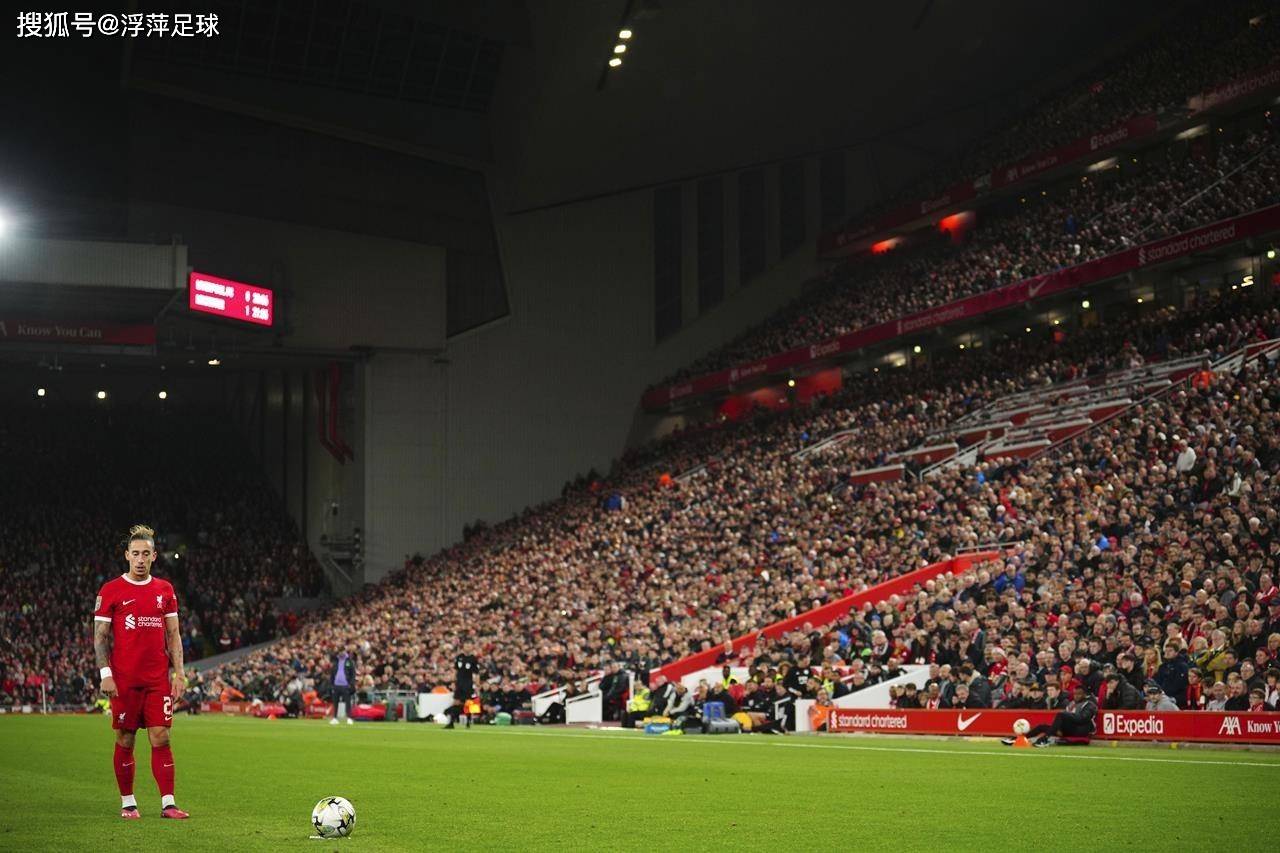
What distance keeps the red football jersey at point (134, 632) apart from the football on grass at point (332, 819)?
2186mm

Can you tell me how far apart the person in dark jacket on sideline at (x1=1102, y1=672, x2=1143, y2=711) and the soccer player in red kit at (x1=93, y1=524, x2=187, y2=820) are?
13708 millimetres

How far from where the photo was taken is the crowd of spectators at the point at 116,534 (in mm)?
51062

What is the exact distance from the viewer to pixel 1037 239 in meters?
47.2

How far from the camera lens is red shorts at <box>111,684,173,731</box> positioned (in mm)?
11102

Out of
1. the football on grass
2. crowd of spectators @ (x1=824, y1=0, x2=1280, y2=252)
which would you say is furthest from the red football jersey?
crowd of spectators @ (x1=824, y1=0, x2=1280, y2=252)

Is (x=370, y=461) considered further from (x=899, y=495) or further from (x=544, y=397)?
(x=899, y=495)

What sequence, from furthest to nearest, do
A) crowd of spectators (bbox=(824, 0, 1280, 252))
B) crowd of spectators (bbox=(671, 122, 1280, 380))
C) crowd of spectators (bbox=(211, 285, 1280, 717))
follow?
crowd of spectators (bbox=(824, 0, 1280, 252)), crowd of spectators (bbox=(671, 122, 1280, 380)), crowd of spectators (bbox=(211, 285, 1280, 717))

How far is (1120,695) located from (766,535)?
64.0ft

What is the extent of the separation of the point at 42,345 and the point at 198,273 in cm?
675

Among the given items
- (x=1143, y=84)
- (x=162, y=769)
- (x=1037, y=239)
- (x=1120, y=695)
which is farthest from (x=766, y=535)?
(x=162, y=769)

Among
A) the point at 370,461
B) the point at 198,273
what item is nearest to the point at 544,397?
the point at 370,461

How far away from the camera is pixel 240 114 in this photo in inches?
1959

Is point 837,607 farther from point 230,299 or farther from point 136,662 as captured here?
point 230,299

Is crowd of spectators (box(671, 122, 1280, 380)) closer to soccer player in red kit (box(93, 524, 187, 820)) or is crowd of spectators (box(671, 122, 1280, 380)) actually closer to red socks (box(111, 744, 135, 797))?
soccer player in red kit (box(93, 524, 187, 820))
